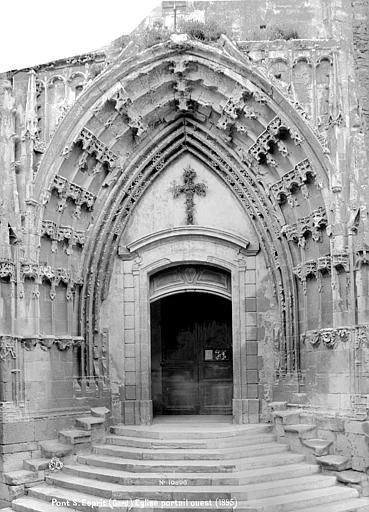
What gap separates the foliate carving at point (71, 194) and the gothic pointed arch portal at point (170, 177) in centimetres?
1

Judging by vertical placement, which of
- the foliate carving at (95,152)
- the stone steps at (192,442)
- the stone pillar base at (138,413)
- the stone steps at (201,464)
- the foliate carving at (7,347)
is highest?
the foliate carving at (95,152)

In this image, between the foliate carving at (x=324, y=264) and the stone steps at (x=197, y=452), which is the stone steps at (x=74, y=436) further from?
the foliate carving at (x=324, y=264)

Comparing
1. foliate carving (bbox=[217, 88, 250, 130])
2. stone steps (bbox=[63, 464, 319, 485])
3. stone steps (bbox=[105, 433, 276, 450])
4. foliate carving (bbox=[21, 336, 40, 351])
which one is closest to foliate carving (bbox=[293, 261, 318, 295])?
stone steps (bbox=[105, 433, 276, 450])

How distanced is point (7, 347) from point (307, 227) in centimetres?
405

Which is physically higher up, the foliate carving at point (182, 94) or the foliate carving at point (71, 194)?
the foliate carving at point (182, 94)

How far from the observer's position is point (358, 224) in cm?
908

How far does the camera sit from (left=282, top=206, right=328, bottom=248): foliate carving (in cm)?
952

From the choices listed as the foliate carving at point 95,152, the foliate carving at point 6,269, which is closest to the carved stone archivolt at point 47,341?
the foliate carving at point 6,269

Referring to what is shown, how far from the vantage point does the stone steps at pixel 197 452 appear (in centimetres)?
885

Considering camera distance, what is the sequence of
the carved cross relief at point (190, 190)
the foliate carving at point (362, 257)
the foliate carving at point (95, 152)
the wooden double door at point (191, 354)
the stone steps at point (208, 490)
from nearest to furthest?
the stone steps at point (208, 490), the foliate carving at point (362, 257), the foliate carving at point (95, 152), the carved cross relief at point (190, 190), the wooden double door at point (191, 354)

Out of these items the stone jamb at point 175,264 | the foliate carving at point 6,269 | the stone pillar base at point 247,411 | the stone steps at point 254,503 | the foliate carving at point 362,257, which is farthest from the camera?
the stone jamb at point 175,264

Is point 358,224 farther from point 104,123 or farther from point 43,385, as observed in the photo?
point 43,385

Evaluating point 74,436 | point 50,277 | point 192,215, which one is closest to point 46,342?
point 50,277

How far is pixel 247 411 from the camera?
1041cm
